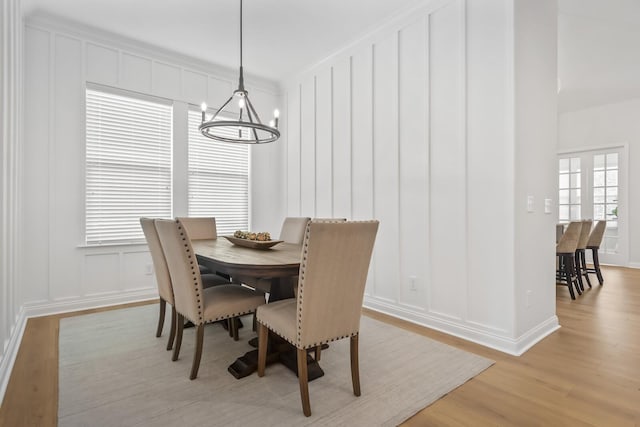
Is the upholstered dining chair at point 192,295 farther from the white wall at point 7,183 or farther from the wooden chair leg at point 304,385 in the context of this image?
the white wall at point 7,183

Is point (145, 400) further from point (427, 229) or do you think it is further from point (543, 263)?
point (543, 263)

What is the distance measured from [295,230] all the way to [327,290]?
5.55ft

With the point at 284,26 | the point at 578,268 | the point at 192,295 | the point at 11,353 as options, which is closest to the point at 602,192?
the point at 578,268

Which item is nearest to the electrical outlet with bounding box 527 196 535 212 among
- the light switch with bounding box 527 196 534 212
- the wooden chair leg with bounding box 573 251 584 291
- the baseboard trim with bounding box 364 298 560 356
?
the light switch with bounding box 527 196 534 212

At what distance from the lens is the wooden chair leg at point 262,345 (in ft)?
6.54

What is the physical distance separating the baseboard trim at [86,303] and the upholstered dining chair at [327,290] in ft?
8.89

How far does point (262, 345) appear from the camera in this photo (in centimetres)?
201

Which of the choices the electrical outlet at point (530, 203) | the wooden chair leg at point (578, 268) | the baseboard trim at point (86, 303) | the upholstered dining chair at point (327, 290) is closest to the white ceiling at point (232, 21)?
the electrical outlet at point (530, 203)

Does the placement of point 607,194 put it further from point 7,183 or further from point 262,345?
point 7,183

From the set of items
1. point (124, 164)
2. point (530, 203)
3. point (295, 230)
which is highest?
point (124, 164)

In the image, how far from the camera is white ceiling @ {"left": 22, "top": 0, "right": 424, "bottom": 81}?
3.14 m

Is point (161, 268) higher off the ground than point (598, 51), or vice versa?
point (598, 51)

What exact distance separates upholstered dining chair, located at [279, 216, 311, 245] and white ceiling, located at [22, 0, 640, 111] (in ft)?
6.75

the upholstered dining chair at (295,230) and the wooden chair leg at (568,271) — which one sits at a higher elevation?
the upholstered dining chair at (295,230)
